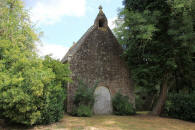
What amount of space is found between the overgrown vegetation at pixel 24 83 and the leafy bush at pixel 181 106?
1021cm

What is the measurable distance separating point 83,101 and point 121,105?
366 centimetres

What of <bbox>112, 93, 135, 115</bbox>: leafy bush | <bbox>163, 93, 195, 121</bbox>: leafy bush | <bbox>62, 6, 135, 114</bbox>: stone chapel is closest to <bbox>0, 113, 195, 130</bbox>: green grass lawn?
<bbox>163, 93, 195, 121</bbox>: leafy bush

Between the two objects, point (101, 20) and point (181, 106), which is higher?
point (101, 20)

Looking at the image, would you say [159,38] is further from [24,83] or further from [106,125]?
[24,83]

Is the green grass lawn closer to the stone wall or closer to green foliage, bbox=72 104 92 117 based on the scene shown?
green foliage, bbox=72 104 92 117

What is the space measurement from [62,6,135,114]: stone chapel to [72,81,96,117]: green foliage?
781 millimetres

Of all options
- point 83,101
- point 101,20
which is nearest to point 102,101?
point 83,101

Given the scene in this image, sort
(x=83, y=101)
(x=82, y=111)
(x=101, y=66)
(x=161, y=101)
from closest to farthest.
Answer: (x=82, y=111) < (x=83, y=101) < (x=161, y=101) < (x=101, y=66)

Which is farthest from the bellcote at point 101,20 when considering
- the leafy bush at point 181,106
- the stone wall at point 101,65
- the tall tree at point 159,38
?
the leafy bush at point 181,106

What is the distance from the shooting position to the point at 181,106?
1449 centimetres

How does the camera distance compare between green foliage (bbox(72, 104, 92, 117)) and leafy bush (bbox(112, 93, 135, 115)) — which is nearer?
green foliage (bbox(72, 104, 92, 117))

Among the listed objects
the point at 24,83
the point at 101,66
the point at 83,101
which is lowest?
the point at 83,101

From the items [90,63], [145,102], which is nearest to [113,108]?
[90,63]

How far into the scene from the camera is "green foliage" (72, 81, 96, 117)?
1345 centimetres
